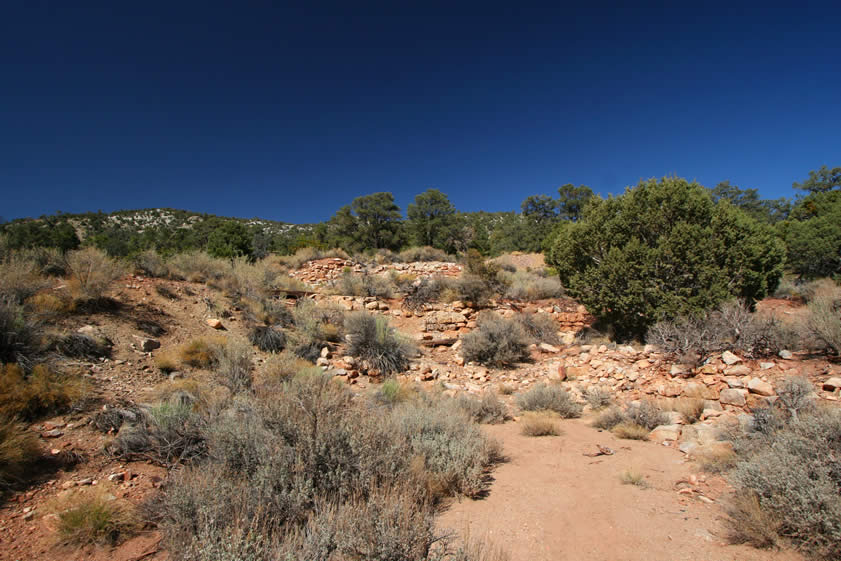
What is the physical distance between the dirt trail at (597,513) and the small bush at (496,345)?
4.36 m

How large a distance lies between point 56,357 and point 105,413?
1.65 metres

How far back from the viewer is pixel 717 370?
6.02 metres

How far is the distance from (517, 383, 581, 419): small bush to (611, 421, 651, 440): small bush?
90 centimetres

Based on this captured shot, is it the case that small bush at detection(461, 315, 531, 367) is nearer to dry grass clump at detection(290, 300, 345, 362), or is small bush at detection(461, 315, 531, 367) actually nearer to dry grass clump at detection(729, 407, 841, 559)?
dry grass clump at detection(290, 300, 345, 362)

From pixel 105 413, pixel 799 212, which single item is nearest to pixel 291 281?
pixel 105 413

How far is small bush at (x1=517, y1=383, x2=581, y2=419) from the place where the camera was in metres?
6.22

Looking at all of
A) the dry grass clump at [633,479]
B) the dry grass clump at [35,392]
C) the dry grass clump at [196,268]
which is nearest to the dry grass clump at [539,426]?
the dry grass clump at [633,479]

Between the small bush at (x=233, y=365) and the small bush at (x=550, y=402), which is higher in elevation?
the small bush at (x=233, y=365)

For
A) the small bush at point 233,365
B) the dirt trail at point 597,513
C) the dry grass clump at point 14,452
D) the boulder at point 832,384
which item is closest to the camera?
the dirt trail at point 597,513

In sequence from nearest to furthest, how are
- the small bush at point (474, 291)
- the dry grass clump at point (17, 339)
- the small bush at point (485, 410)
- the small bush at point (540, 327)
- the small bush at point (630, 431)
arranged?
1. the dry grass clump at point (17, 339)
2. the small bush at point (630, 431)
3. the small bush at point (485, 410)
4. the small bush at point (540, 327)
5. the small bush at point (474, 291)

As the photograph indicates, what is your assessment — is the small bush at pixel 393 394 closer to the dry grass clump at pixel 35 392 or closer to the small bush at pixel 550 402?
the small bush at pixel 550 402

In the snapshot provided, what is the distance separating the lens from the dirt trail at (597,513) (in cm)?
261

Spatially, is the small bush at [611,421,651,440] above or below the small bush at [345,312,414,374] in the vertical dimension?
below

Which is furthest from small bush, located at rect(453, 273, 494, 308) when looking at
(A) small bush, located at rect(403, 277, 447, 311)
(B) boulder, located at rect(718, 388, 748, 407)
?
(B) boulder, located at rect(718, 388, 748, 407)
